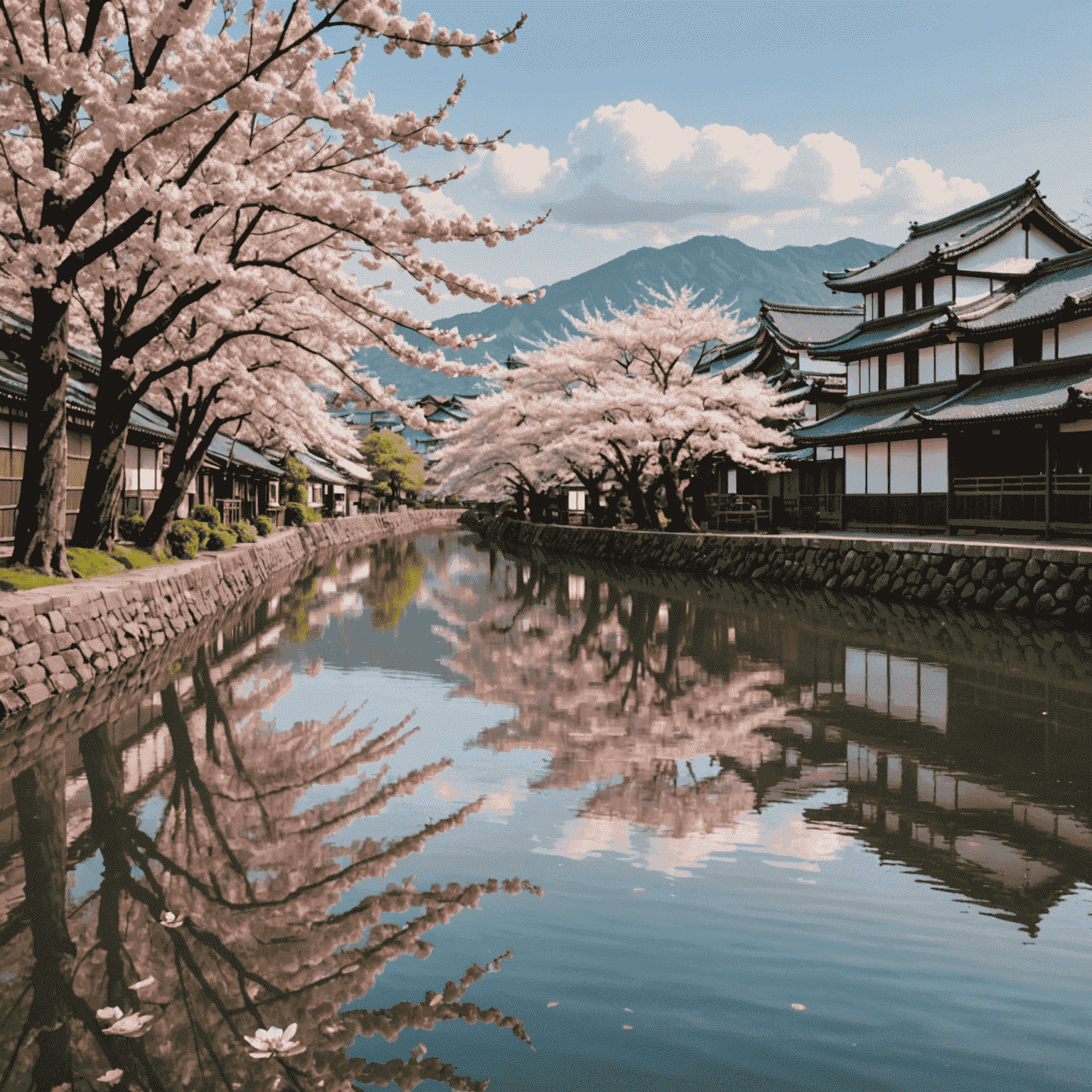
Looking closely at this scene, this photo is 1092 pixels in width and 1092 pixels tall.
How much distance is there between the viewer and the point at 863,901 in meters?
5.96

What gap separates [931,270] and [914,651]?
24.8 m

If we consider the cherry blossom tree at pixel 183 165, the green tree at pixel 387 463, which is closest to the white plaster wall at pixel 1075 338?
the cherry blossom tree at pixel 183 165

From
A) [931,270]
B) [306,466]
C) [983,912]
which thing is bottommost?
[983,912]

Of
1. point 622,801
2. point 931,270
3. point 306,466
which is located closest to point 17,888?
point 622,801

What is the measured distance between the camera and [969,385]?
3362 centimetres

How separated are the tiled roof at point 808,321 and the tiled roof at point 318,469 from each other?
25499mm

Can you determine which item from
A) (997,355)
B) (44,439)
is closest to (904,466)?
(997,355)

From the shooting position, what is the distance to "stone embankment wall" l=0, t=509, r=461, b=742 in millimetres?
10766

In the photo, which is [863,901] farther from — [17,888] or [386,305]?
[386,305]

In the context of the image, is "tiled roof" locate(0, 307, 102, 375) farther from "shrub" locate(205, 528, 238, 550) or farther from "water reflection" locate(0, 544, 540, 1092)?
"water reflection" locate(0, 544, 540, 1092)

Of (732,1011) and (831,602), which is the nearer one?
(732,1011)

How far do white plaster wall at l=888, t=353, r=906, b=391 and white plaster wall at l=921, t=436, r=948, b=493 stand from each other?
164 inches

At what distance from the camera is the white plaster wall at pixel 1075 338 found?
2886cm

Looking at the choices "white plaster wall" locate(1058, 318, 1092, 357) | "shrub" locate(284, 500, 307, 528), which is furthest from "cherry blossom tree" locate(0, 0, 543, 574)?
"shrub" locate(284, 500, 307, 528)
